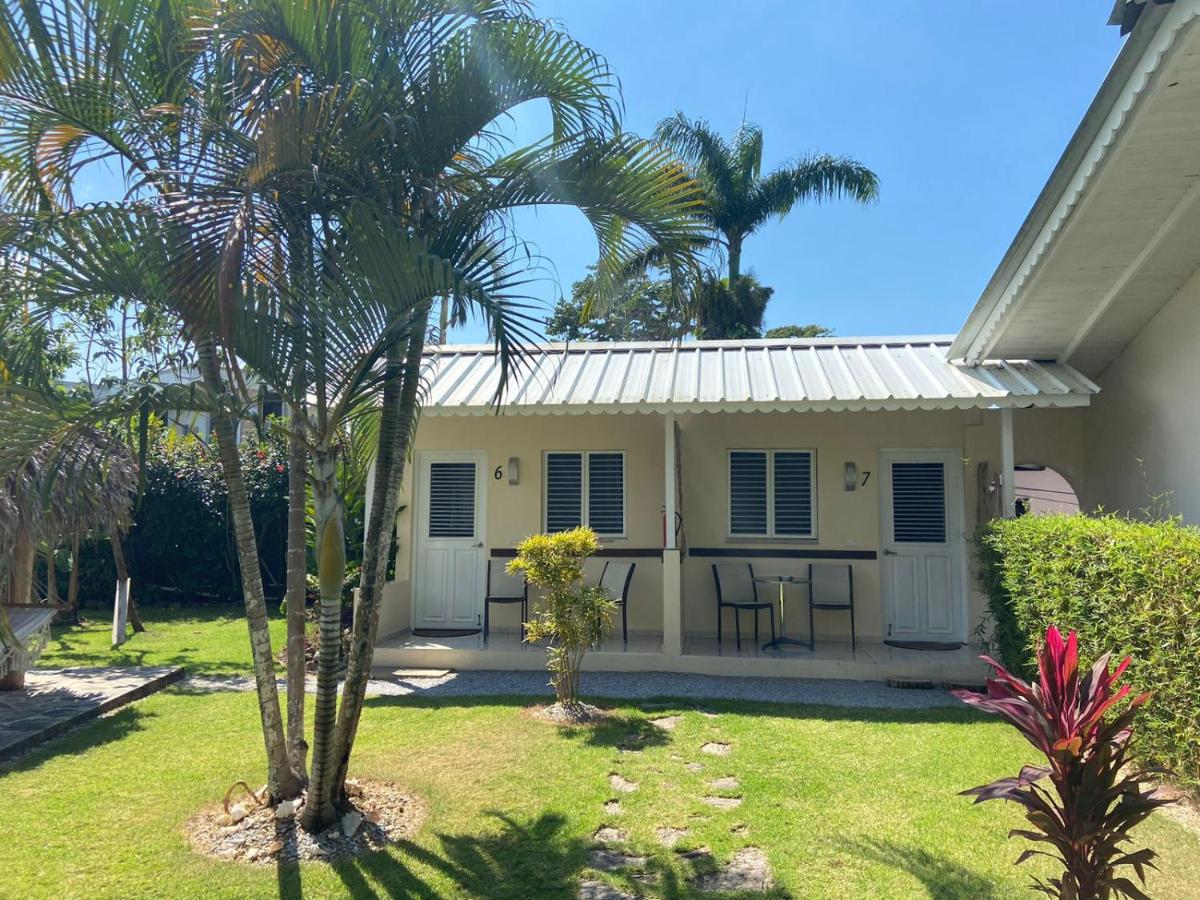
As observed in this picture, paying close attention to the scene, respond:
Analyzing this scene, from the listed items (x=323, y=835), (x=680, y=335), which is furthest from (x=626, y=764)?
(x=680, y=335)

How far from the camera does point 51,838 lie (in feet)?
13.6

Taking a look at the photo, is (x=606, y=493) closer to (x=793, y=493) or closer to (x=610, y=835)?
(x=793, y=493)

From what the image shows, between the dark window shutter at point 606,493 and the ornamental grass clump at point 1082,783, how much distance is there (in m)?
6.95

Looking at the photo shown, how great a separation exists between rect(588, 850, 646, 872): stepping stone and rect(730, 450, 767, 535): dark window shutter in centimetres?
607

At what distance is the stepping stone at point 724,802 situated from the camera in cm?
460

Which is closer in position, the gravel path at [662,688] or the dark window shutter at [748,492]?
the gravel path at [662,688]

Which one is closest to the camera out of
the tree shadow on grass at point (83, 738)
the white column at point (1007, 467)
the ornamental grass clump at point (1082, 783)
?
the ornamental grass clump at point (1082, 783)

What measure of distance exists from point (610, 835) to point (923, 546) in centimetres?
649

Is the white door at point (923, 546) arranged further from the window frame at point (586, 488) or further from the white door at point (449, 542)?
the white door at point (449, 542)

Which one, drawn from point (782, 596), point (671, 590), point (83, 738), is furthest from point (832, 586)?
point (83, 738)

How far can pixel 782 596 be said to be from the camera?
30.0 ft

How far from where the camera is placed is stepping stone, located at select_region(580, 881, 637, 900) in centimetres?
355

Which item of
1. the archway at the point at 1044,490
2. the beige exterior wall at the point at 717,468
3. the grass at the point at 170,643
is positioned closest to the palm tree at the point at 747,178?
the archway at the point at 1044,490

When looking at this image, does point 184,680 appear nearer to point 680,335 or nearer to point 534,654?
point 534,654
